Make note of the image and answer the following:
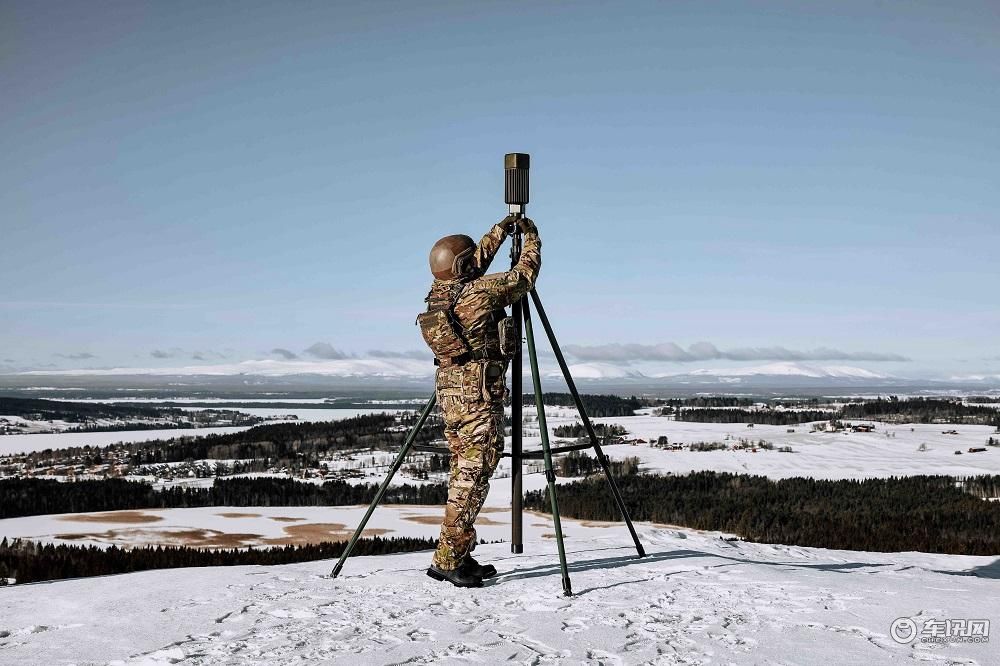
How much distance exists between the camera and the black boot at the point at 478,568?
676 cm

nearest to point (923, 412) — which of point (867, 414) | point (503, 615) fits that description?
point (867, 414)

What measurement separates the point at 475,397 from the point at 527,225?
164 cm

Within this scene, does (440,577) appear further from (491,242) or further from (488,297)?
(491,242)

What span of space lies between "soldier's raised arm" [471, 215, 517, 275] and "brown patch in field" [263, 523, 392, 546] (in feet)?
17.6

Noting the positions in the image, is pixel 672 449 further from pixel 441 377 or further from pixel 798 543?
A: pixel 441 377

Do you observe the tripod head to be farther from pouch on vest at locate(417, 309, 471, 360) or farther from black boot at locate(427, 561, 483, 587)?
black boot at locate(427, 561, 483, 587)

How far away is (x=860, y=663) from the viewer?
15.8 feet

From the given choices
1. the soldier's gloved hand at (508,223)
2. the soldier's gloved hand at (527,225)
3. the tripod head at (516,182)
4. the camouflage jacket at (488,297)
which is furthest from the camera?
the tripod head at (516,182)

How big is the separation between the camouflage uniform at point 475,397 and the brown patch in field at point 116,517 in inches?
309

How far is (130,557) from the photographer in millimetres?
8641

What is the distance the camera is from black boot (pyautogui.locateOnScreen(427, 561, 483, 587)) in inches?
261

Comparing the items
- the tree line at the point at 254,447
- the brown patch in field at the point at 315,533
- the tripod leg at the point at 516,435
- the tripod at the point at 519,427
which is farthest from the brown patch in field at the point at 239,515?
the tree line at the point at 254,447

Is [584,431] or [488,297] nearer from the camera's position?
[488,297]

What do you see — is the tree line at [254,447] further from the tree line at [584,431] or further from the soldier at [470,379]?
the soldier at [470,379]
